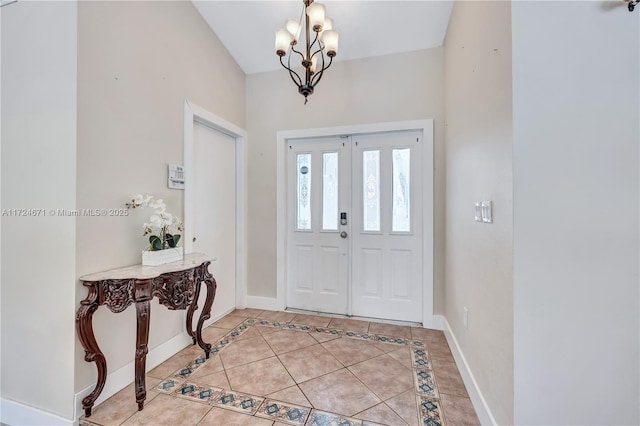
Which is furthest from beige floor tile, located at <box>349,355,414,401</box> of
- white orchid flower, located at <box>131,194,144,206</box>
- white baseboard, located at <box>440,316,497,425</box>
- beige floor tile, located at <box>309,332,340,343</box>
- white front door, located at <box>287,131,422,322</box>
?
white orchid flower, located at <box>131,194,144,206</box>

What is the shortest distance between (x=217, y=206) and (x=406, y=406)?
2446 millimetres

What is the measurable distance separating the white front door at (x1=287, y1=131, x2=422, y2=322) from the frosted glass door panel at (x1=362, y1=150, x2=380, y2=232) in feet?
0.04

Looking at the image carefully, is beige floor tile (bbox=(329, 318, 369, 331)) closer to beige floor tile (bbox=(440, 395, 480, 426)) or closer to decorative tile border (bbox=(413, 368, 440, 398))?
decorative tile border (bbox=(413, 368, 440, 398))

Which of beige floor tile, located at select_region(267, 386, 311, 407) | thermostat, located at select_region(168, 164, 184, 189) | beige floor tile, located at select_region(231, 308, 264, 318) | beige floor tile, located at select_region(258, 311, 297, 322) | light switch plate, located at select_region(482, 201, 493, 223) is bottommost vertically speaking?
beige floor tile, located at select_region(267, 386, 311, 407)

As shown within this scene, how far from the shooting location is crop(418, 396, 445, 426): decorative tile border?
1.52 metres

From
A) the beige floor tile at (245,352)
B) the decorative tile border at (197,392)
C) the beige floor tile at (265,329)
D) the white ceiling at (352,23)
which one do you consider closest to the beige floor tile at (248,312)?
the beige floor tile at (265,329)

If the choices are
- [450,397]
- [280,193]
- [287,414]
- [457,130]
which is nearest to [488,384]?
[450,397]

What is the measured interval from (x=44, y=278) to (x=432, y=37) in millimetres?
3621

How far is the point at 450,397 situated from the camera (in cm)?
172

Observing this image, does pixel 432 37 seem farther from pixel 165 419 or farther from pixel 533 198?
pixel 165 419

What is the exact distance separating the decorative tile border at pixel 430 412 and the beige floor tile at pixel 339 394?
27 cm

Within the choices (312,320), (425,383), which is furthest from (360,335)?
(425,383)

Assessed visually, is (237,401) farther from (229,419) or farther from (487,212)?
(487,212)

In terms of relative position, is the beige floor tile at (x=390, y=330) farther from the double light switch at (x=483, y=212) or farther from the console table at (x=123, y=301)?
the console table at (x=123, y=301)
